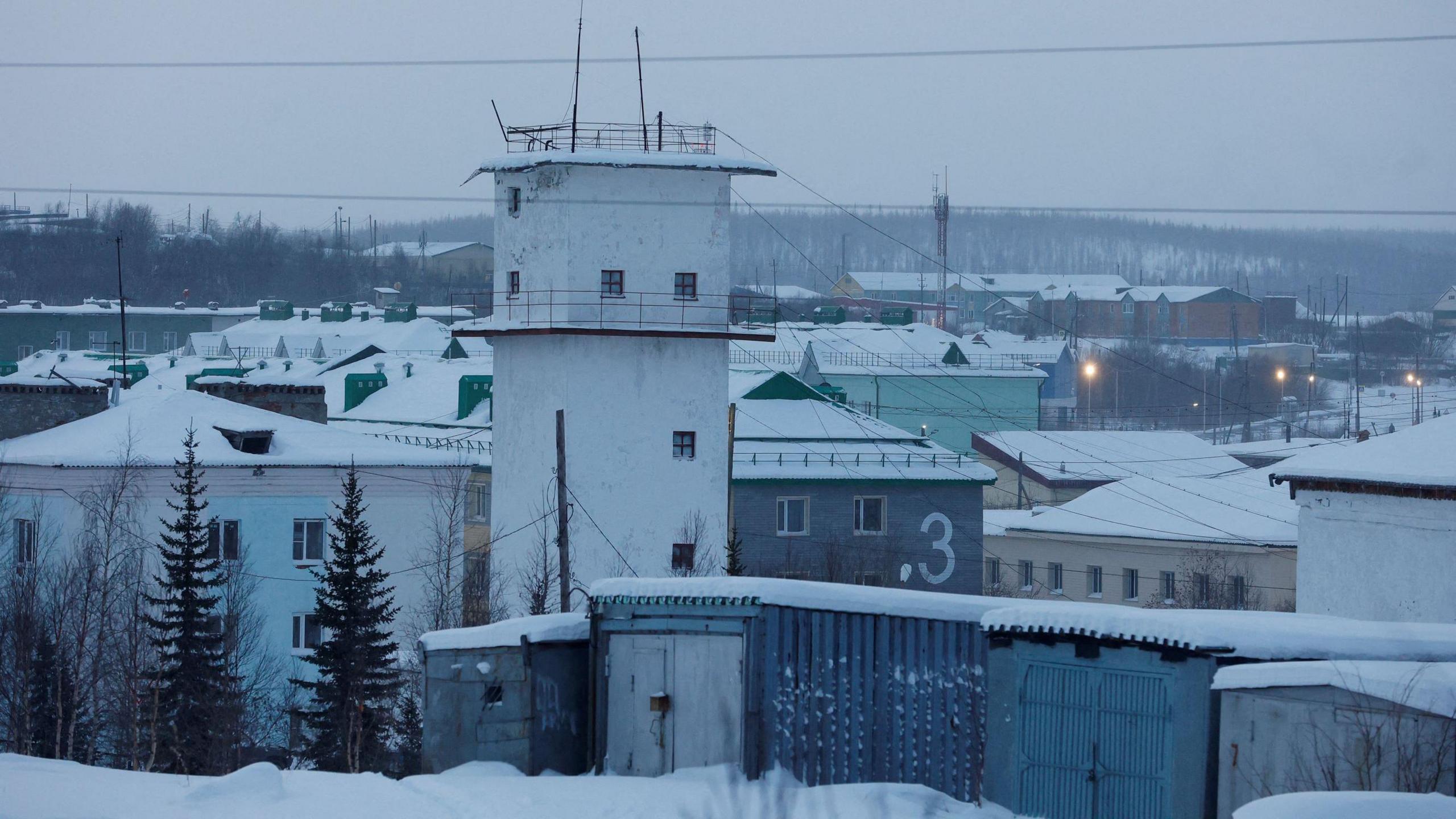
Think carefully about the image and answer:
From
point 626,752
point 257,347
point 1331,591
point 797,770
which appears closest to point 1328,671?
point 797,770

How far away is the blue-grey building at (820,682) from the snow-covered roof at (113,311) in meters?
77.3

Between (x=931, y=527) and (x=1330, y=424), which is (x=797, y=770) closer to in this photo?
(x=931, y=527)

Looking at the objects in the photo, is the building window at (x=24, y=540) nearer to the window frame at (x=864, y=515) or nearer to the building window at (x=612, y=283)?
the building window at (x=612, y=283)

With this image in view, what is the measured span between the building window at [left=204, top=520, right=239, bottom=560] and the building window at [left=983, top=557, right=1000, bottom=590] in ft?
84.0

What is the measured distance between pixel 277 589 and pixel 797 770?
22904mm

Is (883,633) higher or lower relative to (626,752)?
higher

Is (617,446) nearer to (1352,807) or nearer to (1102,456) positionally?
(1352,807)

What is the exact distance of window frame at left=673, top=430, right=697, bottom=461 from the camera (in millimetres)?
30266

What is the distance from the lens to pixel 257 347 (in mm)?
79812

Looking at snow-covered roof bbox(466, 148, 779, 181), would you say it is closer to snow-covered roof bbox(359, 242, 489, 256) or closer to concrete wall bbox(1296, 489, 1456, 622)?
concrete wall bbox(1296, 489, 1456, 622)

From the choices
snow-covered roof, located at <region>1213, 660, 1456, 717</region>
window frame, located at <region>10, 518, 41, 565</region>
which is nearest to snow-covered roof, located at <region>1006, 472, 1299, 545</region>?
window frame, located at <region>10, 518, 41, 565</region>

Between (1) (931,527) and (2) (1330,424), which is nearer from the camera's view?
(1) (931,527)

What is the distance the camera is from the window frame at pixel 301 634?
35.1 meters

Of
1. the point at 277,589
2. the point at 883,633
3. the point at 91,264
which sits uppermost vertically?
the point at 91,264
